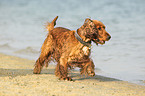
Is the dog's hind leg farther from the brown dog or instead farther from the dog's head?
the dog's head

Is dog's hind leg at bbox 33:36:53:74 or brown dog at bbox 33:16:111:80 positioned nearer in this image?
brown dog at bbox 33:16:111:80

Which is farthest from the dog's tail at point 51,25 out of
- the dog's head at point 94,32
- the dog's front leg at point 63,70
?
the dog's head at point 94,32

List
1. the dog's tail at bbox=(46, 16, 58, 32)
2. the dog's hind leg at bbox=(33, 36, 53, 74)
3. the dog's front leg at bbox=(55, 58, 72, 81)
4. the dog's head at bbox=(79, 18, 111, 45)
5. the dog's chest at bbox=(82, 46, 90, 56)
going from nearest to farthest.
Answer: the dog's head at bbox=(79, 18, 111, 45) → the dog's chest at bbox=(82, 46, 90, 56) → the dog's front leg at bbox=(55, 58, 72, 81) → the dog's hind leg at bbox=(33, 36, 53, 74) → the dog's tail at bbox=(46, 16, 58, 32)

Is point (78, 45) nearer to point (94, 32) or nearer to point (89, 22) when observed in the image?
point (94, 32)

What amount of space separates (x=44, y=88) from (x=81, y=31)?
6.91 feet

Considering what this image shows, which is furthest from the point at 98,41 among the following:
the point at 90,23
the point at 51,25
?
the point at 51,25

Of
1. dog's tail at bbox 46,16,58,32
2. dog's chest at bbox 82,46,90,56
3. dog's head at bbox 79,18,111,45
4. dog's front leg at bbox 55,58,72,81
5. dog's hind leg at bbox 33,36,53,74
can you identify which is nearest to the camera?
dog's head at bbox 79,18,111,45

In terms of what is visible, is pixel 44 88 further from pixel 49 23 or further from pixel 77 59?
pixel 49 23

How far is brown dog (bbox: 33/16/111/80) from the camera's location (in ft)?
18.6

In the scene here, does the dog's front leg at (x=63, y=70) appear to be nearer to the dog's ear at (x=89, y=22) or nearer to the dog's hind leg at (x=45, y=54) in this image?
the dog's hind leg at (x=45, y=54)

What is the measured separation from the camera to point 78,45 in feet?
19.4

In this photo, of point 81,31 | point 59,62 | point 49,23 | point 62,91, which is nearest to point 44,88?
point 62,91

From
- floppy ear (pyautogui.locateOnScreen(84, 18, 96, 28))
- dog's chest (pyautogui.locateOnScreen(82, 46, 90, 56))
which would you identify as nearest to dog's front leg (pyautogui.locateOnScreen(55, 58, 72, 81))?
dog's chest (pyautogui.locateOnScreen(82, 46, 90, 56))

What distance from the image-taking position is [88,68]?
6.10 metres
